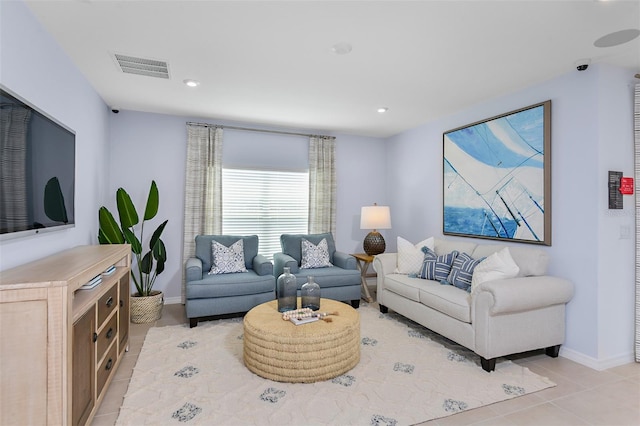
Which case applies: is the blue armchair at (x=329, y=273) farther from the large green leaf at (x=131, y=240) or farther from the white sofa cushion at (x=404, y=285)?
the large green leaf at (x=131, y=240)

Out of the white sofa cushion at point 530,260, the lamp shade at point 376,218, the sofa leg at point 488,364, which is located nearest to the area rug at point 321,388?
the sofa leg at point 488,364

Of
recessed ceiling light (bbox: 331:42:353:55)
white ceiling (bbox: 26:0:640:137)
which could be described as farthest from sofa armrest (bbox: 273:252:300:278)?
recessed ceiling light (bbox: 331:42:353:55)

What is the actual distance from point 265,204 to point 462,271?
285 cm

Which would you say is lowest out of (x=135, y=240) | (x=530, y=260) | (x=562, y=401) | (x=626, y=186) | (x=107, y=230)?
(x=562, y=401)

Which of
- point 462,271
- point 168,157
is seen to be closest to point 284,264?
point 462,271

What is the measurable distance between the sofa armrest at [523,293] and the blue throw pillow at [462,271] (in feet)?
1.54

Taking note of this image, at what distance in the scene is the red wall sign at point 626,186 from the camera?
2.86 metres

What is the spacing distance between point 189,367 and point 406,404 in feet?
5.53

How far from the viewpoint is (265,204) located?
501 cm

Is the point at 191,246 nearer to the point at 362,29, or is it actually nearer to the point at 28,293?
the point at 28,293

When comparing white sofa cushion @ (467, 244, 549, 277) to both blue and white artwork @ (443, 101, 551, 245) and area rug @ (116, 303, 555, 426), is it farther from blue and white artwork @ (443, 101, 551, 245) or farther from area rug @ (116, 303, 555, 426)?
area rug @ (116, 303, 555, 426)

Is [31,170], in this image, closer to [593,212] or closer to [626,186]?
[593,212]

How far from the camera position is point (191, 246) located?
450 centimetres

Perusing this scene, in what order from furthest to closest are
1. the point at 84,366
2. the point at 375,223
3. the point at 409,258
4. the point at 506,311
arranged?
the point at 375,223
the point at 409,258
the point at 506,311
the point at 84,366
